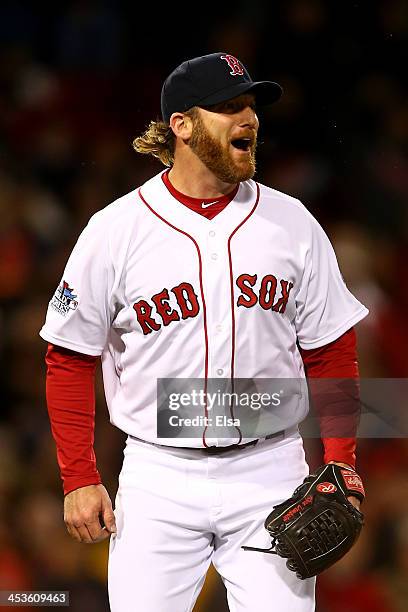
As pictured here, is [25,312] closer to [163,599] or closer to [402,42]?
[163,599]

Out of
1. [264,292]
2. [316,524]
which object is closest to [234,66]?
[264,292]

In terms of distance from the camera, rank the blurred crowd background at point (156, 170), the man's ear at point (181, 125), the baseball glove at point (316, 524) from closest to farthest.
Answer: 1. the baseball glove at point (316, 524)
2. the man's ear at point (181, 125)
3. the blurred crowd background at point (156, 170)

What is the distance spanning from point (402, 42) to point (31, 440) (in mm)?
1143

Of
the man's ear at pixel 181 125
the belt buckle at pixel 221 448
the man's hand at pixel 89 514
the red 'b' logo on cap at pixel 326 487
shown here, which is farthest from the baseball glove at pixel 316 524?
the man's ear at pixel 181 125

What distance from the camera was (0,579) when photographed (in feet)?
6.43

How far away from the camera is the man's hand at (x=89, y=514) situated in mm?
1369

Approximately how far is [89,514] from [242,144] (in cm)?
56

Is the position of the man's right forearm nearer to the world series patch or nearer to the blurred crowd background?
the world series patch

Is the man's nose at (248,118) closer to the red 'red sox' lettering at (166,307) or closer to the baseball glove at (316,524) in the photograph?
the red 'red sox' lettering at (166,307)

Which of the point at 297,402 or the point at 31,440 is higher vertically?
the point at 297,402

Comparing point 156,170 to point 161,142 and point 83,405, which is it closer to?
point 161,142

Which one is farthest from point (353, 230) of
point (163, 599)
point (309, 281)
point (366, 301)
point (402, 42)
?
point (163, 599)

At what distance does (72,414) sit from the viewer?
142cm

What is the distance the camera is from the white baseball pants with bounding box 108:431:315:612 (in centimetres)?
135
